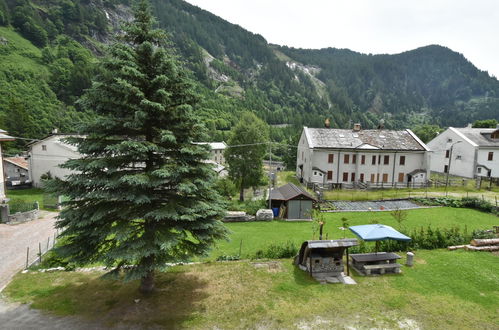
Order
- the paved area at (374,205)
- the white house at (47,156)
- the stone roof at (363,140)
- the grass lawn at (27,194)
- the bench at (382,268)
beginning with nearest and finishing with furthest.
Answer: the bench at (382,268)
the paved area at (374,205)
the grass lawn at (27,194)
the white house at (47,156)
the stone roof at (363,140)

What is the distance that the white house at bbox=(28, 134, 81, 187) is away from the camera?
125 ft

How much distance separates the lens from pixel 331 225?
21422 millimetres

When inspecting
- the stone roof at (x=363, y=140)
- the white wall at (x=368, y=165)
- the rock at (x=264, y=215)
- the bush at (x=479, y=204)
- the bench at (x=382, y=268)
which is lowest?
the rock at (x=264, y=215)

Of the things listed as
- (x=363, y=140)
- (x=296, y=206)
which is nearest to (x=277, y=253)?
(x=296, y=206)

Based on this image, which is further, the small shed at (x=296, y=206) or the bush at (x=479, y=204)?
the bush at (x=479, y=204)

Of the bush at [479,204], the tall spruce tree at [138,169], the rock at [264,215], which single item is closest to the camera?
the tall spruce tree at [138,169]

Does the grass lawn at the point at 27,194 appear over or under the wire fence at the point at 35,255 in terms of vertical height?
under

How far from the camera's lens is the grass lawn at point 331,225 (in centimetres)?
1722

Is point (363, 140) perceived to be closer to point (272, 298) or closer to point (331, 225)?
point (331, 225)

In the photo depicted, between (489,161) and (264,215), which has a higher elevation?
(489,161)

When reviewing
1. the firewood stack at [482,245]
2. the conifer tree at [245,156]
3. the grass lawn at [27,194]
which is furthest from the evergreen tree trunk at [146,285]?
the grass lawn at [27,194]

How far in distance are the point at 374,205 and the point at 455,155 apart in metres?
28.8

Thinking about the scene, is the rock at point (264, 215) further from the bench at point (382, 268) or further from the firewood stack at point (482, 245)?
the firewood stack at point (482, 245)

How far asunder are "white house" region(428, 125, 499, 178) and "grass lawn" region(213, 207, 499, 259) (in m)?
20.1
